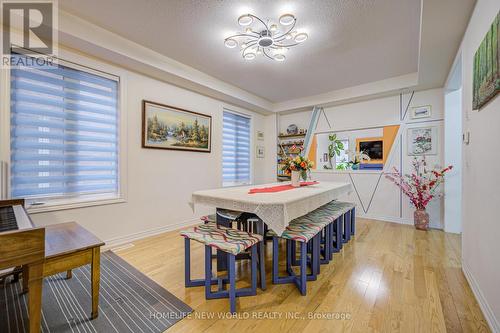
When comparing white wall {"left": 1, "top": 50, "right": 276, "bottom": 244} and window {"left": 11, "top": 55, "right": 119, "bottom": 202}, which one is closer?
window {"left": 11, "top": 55, "right": 119, "bottom": 202}

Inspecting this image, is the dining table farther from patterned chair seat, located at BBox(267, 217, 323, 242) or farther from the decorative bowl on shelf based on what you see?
the decorative bowl on shelf

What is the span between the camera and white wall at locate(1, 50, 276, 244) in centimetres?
275

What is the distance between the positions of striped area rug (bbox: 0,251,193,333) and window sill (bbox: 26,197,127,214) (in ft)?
2.40

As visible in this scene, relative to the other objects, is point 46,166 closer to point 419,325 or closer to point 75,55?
point 75,55

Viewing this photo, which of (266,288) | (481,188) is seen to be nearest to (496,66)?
(481,188)

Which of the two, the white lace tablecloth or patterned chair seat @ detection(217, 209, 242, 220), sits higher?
the white lace tablecloth

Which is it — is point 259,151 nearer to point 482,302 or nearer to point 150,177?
point 150,177

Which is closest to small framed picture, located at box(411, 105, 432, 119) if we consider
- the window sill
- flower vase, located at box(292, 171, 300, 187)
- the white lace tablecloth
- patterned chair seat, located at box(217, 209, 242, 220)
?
flower vase, located at box(292, 171, 300, 187)

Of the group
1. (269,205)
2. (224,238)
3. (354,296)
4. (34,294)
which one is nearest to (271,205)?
(269,205)

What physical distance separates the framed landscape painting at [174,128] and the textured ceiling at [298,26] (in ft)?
2.62

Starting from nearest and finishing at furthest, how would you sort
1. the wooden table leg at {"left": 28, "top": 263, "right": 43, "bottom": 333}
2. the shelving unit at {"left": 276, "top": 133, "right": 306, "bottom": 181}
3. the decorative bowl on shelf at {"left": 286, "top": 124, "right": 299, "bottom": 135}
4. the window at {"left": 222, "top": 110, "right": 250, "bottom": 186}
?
the wooden table leg at {"left": 28, "top": 263, "right": 43, "bottom": 333}, the window at {"left": 222, "top": 110, "right": 250, "bottom": 186}, the decorative bowl on shelf at {"left": 286, "top": 124, "right": 299, "bottom": 135}, the shelving unit at {"left": 276, "top": 133, "right": 306, "bottom": 181}

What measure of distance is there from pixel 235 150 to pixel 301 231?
10.8ft

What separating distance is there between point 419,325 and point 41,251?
2.32 m

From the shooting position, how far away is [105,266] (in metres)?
2.28
